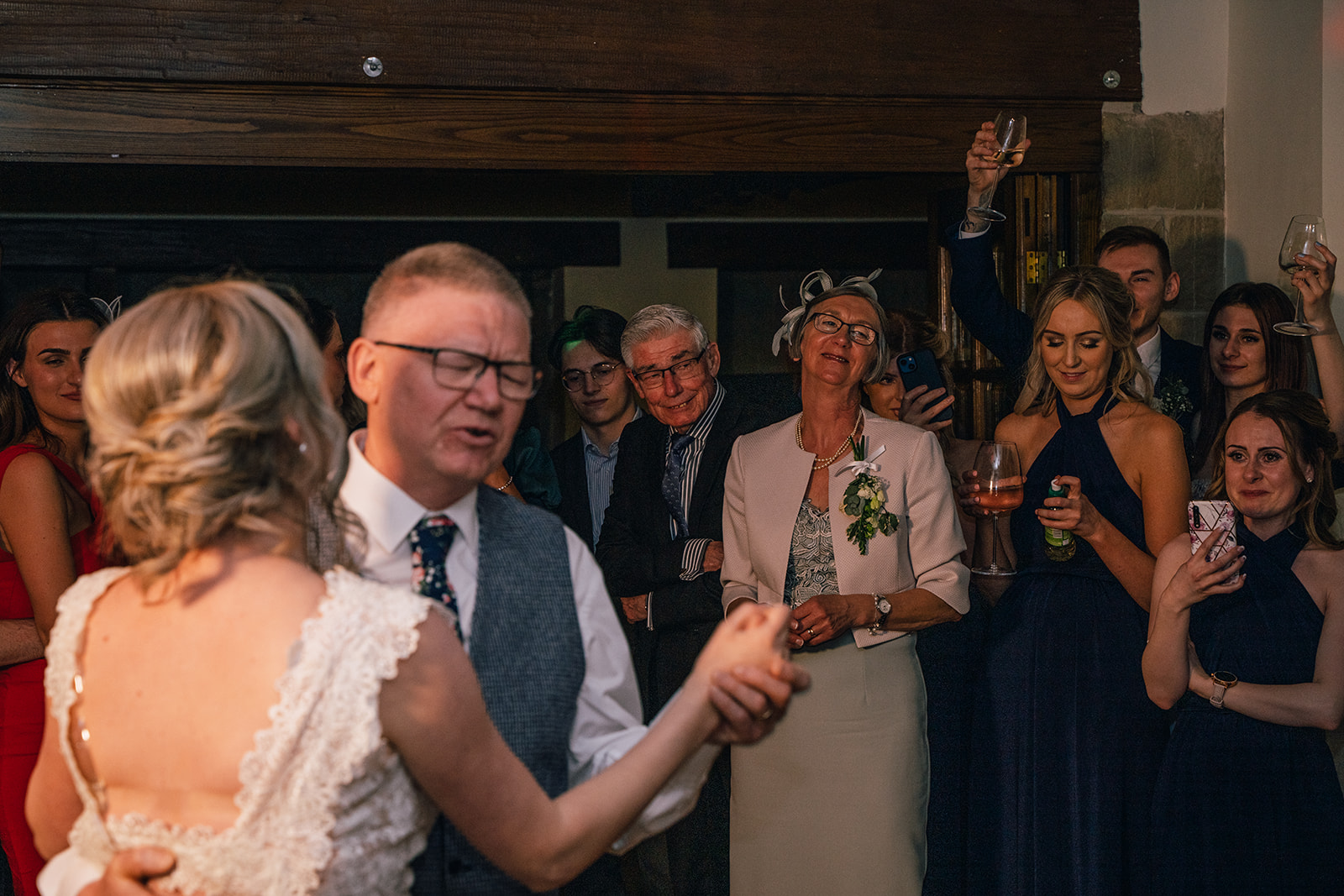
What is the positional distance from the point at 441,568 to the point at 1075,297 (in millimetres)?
2029

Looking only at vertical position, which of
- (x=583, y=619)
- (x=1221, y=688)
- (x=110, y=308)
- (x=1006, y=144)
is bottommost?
(x=1221, y=688)

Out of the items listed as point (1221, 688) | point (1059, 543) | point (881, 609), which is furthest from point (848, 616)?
point (1221, 688)

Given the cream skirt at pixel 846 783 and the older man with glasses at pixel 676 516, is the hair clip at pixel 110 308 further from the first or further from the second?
the cream skirt at pixel 846 783

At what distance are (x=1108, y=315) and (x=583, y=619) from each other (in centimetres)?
190

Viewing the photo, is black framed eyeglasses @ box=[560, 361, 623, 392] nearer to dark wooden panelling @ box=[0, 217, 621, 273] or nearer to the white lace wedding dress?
dark wooden panelling @ box=[0, 217, 621, 273]

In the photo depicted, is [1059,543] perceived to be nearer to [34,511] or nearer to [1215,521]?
[1215,521]

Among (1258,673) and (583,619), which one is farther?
(1258,673)

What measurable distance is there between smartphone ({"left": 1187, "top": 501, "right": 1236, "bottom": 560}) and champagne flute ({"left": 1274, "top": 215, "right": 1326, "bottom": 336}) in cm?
72

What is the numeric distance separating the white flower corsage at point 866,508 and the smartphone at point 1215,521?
0.69 m

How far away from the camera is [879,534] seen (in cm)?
295

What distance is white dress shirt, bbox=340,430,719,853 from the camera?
166 centimetres

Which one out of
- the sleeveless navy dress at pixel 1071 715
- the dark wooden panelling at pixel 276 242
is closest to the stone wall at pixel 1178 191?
the sleeveless navy dress at pixel 1071 715

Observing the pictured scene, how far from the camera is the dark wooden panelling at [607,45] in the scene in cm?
332

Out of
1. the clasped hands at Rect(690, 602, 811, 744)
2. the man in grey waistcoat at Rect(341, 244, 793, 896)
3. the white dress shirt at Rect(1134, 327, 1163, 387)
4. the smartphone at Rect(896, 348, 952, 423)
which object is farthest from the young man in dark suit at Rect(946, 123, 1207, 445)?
the clasped hands at Rect(690, 602, 811, 744)
